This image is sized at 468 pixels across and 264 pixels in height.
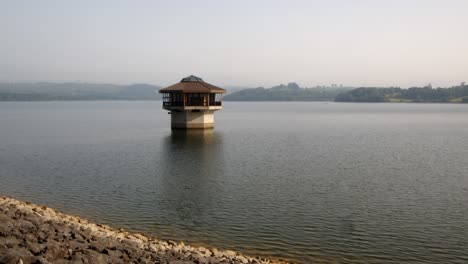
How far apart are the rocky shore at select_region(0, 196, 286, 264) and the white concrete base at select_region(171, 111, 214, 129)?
50.3 meters

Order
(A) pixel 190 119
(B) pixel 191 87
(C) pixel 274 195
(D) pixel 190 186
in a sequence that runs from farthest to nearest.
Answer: (A) pixel 190 119
(B) pixel 191 87
(D) pixel 190 186
(C) pixel 274 195

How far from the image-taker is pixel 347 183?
31578 mm

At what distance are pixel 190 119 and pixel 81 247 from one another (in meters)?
55.8

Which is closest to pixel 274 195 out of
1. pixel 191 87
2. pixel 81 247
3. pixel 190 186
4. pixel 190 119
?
pixel 190 186

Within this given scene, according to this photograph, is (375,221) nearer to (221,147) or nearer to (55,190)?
(55,190)

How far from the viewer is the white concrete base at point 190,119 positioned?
6994 cm

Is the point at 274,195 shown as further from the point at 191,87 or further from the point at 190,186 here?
the point at 191,87

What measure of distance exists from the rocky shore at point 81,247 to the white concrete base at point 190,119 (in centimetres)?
5028

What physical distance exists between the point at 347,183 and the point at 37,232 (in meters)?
21.9

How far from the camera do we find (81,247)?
14461 mm

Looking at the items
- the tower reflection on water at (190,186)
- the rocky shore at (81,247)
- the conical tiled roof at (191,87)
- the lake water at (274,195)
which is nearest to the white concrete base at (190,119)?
the conical tiled roof at (191,87)

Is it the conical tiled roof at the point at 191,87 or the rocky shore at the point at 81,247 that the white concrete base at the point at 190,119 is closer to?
the conical tiled roof at the point at 191,87

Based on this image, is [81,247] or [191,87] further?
[191,87]

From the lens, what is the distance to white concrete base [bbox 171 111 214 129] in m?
69.9
